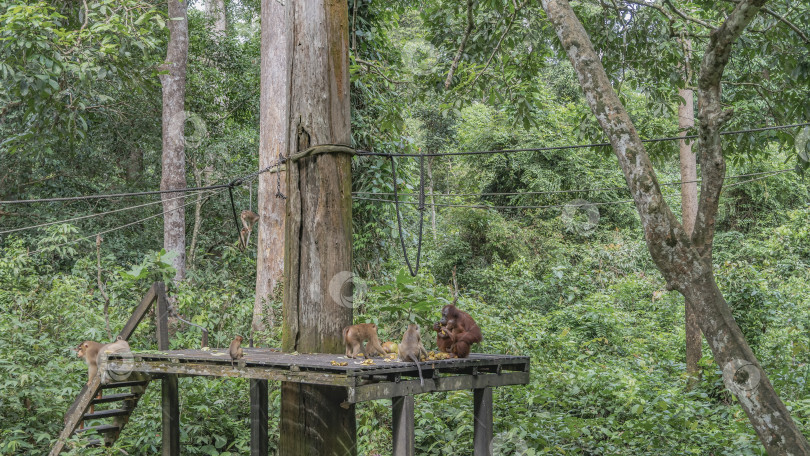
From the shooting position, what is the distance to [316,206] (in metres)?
4.16

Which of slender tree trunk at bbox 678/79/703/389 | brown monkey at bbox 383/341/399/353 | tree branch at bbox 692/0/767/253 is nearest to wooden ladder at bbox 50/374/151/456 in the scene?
brown monkey at bbox 383/341/399/353

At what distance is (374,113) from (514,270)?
14.2ft

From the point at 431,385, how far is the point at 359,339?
547 millimetres

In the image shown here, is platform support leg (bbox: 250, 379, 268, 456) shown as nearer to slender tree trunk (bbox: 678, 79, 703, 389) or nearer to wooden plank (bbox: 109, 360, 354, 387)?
wooden plank (bbox: 109, 360, 354, 387)

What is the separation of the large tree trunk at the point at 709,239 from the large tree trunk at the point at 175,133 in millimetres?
7347

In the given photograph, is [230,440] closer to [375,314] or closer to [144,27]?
[375,314]

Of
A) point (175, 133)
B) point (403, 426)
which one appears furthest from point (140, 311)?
point (175, 133)

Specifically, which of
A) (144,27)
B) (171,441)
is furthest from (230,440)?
(144,27)

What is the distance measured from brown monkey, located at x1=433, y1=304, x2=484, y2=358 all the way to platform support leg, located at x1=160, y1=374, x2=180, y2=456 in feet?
7.95

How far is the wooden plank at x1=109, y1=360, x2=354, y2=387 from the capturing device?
3.23 m

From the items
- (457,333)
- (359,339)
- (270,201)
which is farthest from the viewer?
(270,201)

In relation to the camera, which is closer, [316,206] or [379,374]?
[379,374]

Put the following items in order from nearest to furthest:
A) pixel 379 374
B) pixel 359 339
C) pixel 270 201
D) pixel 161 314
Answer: pixel 379 374, pixel 359 339, pixel 161 314, pixel 270 201

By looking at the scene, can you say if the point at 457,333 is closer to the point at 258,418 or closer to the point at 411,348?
the point at 411,348
